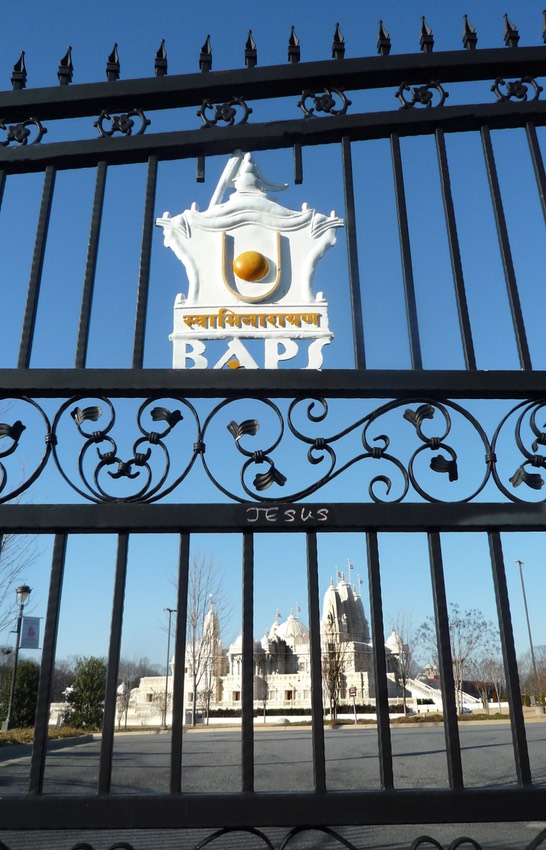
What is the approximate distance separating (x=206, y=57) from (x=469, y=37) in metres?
1.25

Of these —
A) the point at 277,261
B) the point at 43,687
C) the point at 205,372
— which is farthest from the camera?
the point at 277,261

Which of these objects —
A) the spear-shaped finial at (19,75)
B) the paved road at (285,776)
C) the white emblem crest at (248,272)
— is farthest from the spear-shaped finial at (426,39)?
the paved road at (285,776)

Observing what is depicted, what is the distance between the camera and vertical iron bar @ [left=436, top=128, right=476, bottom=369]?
2650 mm

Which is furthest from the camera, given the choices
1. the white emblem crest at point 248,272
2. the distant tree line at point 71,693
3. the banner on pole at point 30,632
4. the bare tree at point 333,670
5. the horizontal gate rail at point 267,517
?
the bare tree at point 333,670

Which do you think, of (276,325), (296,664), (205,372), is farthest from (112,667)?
(296,664)

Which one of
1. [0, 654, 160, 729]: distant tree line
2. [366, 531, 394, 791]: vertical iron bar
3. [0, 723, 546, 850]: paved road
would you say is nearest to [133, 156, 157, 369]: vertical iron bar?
[366, 531, 394, 791]: vertical iron bar

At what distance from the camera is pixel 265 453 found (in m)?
2.40

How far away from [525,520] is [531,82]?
214cm

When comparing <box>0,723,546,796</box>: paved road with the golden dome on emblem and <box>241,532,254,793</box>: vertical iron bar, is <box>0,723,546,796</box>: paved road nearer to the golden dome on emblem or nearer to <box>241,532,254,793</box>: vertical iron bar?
<box>241,532,254,793</box>: vertical iron bar

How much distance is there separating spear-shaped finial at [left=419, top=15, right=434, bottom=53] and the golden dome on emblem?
1358mm

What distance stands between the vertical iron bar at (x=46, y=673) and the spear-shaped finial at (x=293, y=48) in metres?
2.44

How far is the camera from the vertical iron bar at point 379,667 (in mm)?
2111

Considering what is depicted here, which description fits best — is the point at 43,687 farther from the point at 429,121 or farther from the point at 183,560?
the point at 429,121

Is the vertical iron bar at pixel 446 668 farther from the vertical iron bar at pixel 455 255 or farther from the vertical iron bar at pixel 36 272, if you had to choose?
the vertical iron bar at pixel 36 272
